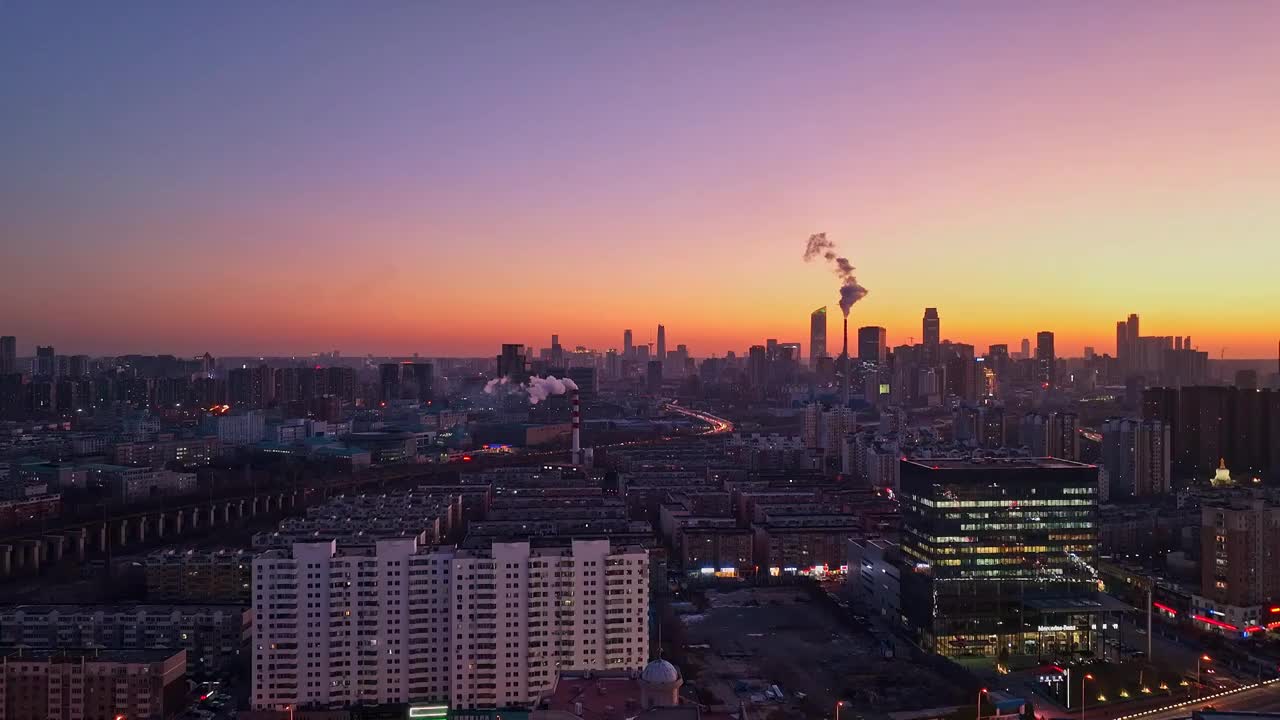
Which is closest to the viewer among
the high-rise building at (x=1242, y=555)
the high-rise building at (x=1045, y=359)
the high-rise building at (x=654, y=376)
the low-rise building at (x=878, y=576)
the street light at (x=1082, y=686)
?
the street light at (x=1082, y=686)

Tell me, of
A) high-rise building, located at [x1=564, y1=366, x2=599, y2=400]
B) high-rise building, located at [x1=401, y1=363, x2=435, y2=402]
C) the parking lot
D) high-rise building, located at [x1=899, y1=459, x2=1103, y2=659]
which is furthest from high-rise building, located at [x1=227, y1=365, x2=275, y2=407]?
high-rise building, located at [x1=899, y1=459, x2=1103, y2=659]

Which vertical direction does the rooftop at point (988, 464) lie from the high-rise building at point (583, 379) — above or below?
below

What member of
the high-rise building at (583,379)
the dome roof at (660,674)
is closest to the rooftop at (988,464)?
the dome roof at (660,674)

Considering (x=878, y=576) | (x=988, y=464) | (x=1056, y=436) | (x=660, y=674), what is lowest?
(x=878, y=576)

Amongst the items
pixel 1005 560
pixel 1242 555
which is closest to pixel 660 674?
pixel 1005 560

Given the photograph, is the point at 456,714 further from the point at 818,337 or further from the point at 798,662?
the point at 818,337

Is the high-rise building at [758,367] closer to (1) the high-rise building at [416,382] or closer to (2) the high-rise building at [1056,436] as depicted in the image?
(1) the high-rise building at [416,382]

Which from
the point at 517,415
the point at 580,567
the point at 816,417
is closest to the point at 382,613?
the point at 580,567
